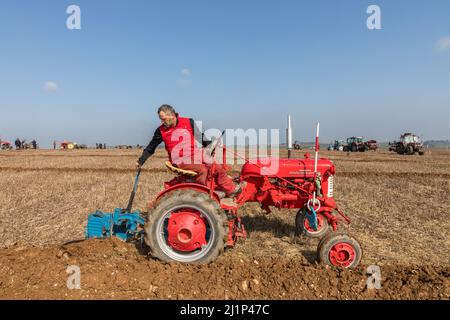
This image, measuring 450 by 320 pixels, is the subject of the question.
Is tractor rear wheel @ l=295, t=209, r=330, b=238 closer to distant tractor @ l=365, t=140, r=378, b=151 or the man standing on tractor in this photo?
the man standing on tractor

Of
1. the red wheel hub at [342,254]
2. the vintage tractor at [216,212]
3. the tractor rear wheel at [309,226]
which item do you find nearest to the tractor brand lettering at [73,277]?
the vintage tractor at [216,212]

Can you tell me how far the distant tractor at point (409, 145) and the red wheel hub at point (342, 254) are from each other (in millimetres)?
34778

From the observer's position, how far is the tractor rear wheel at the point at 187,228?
13.1ft

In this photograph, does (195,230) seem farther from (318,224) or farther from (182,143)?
(318,224)

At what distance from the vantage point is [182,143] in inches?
173

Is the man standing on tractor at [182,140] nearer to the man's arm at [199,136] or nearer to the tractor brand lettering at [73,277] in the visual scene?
the man's arm at [199,136]

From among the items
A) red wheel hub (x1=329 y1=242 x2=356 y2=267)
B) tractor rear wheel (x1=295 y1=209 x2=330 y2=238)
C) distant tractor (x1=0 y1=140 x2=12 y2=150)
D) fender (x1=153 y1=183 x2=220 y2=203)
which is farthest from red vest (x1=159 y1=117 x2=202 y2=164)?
distant tractor (x1=0 y1=140 x2=12 y2=150)

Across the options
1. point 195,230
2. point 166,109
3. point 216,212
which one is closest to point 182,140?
point 166,109
